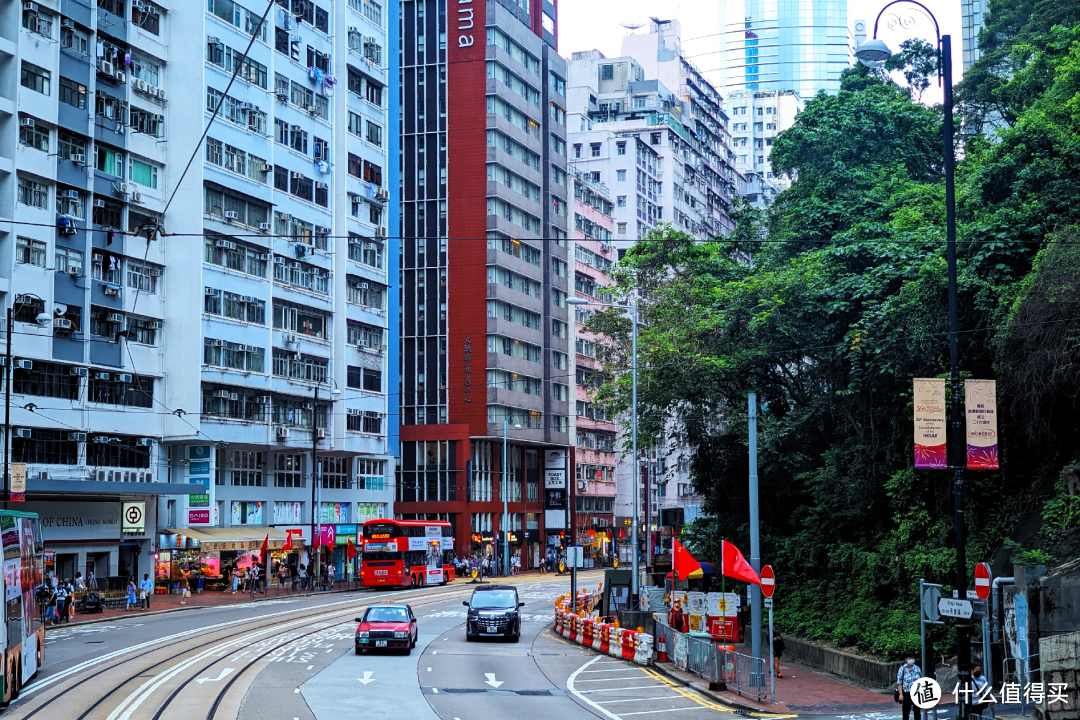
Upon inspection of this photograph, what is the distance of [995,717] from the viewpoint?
803 inches

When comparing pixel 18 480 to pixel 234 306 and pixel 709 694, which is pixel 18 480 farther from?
pixel 709 694

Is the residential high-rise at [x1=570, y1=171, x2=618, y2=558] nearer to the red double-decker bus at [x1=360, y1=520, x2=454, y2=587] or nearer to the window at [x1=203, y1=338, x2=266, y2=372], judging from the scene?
the red double-decker bus at [x1=360, y1=520, x2=454, y2=587]

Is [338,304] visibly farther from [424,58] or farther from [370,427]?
Result: [424,58]

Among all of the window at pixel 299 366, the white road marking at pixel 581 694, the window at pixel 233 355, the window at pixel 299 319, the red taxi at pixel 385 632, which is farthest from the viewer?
the window at pixel 299 319

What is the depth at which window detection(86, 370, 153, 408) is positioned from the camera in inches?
2098

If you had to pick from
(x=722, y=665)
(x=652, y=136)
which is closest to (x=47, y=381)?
(x=722, y=665)

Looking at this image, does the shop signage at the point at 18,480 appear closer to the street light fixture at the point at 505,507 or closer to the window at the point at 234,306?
the window at the point at 234,306

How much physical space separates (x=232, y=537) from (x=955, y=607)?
155ft

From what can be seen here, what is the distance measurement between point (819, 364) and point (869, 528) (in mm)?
5830

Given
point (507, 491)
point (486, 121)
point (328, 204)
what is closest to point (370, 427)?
point (328, 204)

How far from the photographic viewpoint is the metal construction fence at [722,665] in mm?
25344

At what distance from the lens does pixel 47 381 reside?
166 feet

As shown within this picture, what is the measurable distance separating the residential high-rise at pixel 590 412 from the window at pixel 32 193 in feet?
183

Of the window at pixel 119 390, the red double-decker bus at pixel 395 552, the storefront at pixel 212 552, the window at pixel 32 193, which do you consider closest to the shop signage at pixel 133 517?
the storefront at pixel 212 552
